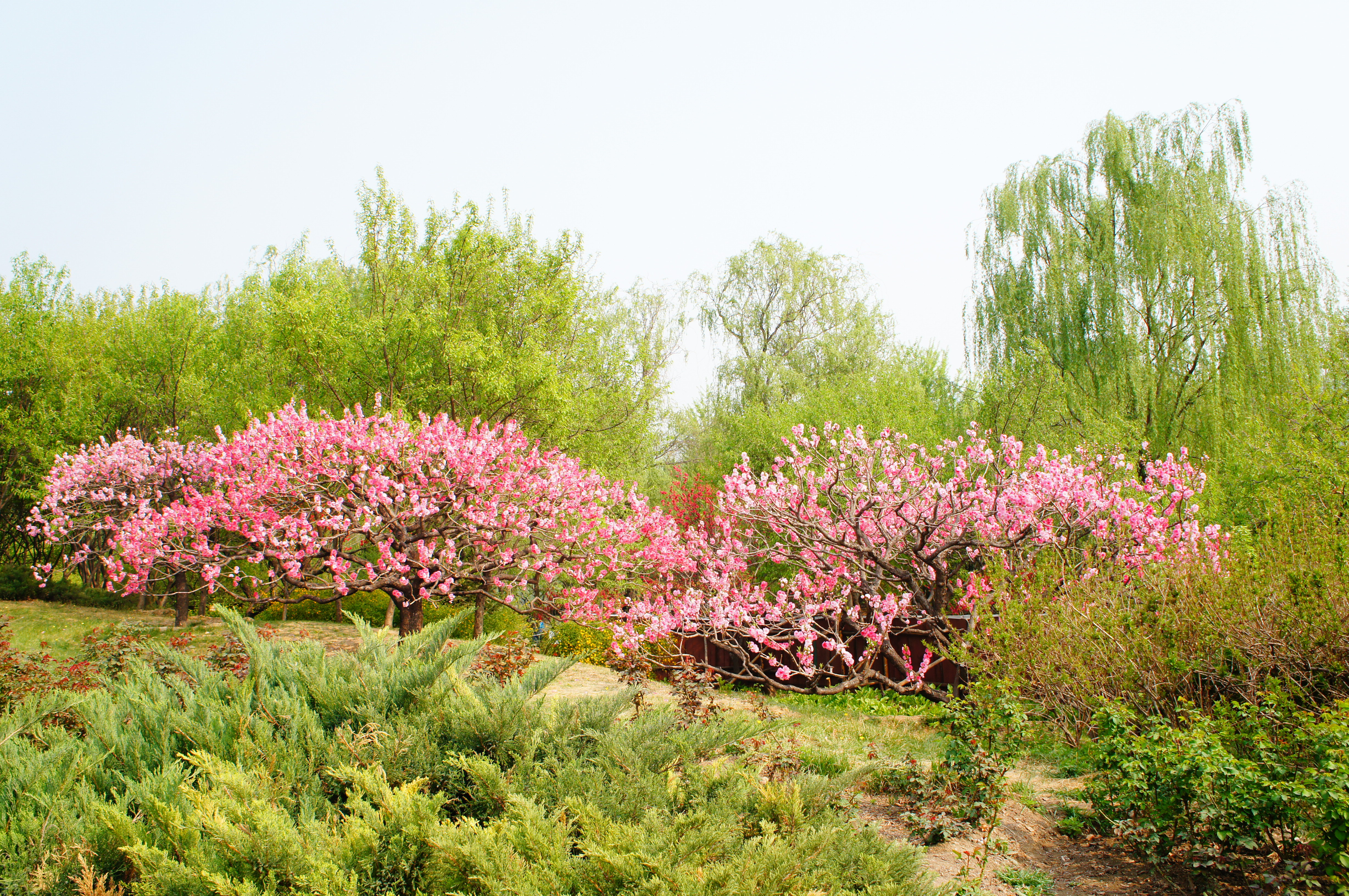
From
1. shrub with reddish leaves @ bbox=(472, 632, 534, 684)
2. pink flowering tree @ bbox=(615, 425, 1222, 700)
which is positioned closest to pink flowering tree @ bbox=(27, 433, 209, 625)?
shrub with reddish leaves @ bbox=(472, 632, 534, 684)

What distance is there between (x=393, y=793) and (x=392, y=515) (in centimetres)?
643

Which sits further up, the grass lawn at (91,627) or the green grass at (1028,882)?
the green grass at (1028,882)

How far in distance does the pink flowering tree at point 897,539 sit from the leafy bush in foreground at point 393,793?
4.70 meters

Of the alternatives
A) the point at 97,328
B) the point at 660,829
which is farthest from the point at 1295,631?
the point at 97,328

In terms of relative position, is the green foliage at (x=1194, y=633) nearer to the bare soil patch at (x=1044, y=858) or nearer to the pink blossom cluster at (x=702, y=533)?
the bare soil patch at (x=1044, y=858)

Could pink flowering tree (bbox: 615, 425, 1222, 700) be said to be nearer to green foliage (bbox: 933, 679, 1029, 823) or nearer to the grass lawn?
green foliage (bbox: 933, 679, 1029, 823)

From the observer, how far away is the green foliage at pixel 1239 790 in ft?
10.0

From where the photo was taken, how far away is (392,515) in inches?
352

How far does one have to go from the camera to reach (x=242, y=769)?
3.18 m

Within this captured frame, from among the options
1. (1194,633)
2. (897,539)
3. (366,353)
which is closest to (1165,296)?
(897,539)

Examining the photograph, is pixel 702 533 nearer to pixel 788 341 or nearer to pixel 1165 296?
pixel 1165 296

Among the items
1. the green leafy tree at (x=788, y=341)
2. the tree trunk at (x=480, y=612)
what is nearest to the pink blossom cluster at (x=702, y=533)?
the tree trunk at (x=480, y=612)

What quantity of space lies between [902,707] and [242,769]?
763 cm

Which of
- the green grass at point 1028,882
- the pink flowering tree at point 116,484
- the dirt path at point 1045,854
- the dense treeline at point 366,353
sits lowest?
the dirt path at point 1045,854
